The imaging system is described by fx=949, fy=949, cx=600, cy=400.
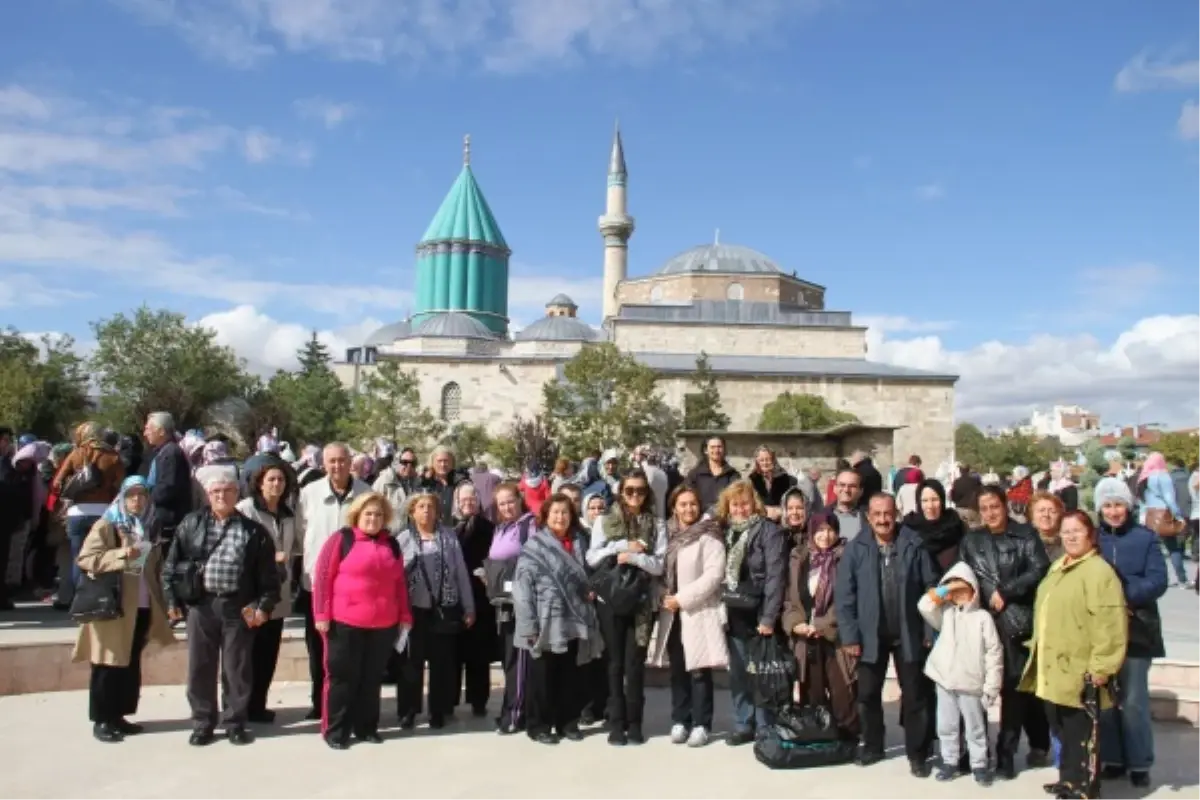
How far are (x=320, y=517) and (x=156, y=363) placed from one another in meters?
36.1

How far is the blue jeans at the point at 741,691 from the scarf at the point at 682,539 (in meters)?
0.43

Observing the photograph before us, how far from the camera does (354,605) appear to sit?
490 cm

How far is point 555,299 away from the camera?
175ft

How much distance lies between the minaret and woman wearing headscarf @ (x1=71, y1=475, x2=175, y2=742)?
141 ft

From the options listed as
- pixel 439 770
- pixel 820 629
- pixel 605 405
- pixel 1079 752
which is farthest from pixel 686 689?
pixel 605 405

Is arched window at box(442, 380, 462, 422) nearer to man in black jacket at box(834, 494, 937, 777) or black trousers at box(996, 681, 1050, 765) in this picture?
man in black jacket at box(834, 494, 937, 777)

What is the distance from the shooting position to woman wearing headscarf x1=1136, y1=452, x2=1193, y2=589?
30.7ft

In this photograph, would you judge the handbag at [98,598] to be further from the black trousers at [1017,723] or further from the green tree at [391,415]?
the green tree at [391,415]

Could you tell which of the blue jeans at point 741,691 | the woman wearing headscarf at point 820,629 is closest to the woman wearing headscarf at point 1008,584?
the woman wearing headscarf at point 820,629

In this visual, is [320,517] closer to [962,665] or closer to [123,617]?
[123,617]

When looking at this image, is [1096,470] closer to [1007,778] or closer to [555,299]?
[1007,778]

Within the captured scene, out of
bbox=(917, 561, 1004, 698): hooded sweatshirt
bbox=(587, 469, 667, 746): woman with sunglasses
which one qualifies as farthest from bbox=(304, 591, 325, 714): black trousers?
bbox=(917, 561, 1004, 698): hooded sweatshirt

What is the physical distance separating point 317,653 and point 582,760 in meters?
1.73

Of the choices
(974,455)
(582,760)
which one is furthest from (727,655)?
(974,455)
